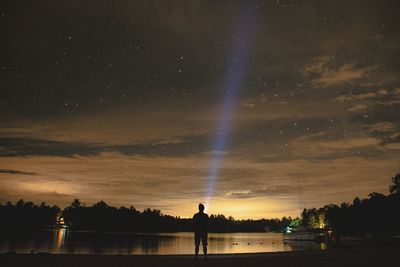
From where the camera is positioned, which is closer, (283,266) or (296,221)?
(283,266)

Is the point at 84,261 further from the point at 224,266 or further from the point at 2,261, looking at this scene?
the point at 224,266

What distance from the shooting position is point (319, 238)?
127 meters

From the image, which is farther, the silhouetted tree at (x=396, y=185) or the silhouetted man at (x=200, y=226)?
the silhouetted tree at (x=396, y=185)

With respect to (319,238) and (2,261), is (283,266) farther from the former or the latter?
(319,238)

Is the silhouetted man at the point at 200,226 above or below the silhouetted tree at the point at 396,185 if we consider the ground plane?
below

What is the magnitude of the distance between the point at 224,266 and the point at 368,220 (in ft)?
375

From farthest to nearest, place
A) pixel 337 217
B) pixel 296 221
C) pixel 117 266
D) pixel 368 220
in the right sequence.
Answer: pixel 296 221 < pixel 337 217 < pixel 368 220 < pixel 117 266

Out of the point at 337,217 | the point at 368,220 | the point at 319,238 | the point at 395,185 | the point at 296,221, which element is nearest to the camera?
the point at 395,185

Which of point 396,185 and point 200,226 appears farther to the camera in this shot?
point 396,185

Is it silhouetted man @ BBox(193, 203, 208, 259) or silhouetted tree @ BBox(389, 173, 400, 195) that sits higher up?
silhouetted tree @ BBox(389, 173, 400, 195)

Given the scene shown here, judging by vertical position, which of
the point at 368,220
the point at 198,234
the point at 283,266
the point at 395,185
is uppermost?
the point at 395,185

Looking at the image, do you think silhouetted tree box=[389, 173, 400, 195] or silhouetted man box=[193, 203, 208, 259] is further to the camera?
silhouetted tree box=[389, 173, 400, 195]

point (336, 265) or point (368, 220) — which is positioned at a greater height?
point (368, 220)

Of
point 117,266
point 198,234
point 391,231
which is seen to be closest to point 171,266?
point 117,266
